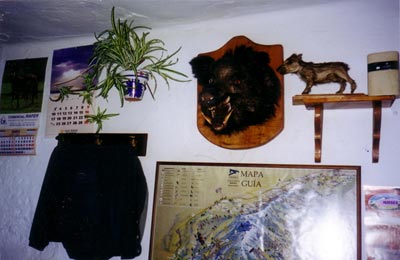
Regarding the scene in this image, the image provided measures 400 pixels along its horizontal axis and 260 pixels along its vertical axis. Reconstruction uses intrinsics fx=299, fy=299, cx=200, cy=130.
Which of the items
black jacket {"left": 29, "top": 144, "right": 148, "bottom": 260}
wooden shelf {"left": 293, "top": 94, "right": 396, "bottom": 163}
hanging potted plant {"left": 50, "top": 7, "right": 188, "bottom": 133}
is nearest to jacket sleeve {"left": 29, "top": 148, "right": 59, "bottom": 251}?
black jacket {"left": 29, "top": 144, "right": 148, "bottom": 260}

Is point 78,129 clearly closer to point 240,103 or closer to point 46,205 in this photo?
point 46,205

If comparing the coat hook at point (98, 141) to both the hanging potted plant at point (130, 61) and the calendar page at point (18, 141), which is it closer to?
the hanging potted plant at point (130, 61)

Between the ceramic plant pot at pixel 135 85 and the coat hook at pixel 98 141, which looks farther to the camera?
the coat hook at pixel 98 141

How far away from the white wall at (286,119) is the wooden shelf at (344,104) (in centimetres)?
4

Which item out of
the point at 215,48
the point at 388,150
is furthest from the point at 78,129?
the point at 388,150

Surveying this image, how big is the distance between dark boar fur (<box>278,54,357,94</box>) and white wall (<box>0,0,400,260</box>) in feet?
0.15

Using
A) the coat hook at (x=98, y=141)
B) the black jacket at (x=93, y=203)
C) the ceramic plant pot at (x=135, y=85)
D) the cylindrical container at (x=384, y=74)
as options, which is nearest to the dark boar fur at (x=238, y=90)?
the ceramic plant pot at (x=135, y=85)

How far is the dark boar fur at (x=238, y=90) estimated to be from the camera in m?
1.63

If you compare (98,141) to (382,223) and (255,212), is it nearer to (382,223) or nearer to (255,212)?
(255,212)

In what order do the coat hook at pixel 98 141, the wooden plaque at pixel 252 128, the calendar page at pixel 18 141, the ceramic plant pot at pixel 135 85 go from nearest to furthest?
1. the wooden plaque at pixel 252 128
2. the ceramic plant pot at pixel 135 85
3. the coat hook at pixel 98 141
4. the calendar page at pixel 18 141

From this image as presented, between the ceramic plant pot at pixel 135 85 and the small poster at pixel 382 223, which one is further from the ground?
the ceramic plant pot at pixel 135 85

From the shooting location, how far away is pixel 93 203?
5.41ft

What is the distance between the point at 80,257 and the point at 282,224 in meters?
1.09

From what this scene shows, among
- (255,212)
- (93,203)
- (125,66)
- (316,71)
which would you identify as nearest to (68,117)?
(125,66)
